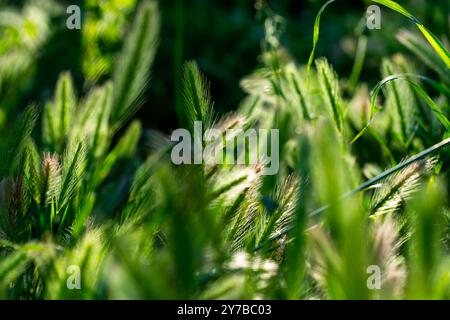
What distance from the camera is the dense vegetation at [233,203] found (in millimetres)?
501

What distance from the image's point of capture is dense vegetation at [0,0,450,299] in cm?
50

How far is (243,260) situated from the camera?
0.58 meters

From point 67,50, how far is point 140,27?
2.05ft

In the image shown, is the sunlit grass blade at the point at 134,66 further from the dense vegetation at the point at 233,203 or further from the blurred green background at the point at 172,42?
the blurred green background at the point at 172,42

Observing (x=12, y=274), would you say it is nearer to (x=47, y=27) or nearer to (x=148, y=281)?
(x=148, y=281)

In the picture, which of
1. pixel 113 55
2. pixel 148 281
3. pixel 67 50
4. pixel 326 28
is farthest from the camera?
pixel 326 28

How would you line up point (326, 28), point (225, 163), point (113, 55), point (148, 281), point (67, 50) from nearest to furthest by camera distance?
point (148, 281) < point (225, 163) < point (113, 55) < point (67, 50) < point (326, 28)

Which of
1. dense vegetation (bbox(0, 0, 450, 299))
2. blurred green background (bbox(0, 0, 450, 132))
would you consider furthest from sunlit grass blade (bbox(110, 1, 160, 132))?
blurred green background (bbox(0, 0, 450, 132))

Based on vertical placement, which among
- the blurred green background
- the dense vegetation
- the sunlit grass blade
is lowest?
the dense vegetation

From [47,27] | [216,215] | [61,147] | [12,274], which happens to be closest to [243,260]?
[216,215]

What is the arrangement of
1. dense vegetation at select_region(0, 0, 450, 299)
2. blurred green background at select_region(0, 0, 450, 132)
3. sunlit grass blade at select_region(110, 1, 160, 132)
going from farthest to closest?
blurred green background at select_region(0, 0, 450, 132) < sunlit grass blade at select_region(110, 1, 160, 132) < dense vegetation at select_region(0, 0, 450, 299)

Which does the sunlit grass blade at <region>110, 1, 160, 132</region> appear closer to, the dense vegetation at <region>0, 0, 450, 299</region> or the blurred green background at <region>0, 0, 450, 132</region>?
the dense vegetation at <region>0, 0, 450, 299</region>

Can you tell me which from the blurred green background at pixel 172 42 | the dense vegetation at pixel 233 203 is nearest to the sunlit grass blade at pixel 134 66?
the dense vegetation at pixel 233 203

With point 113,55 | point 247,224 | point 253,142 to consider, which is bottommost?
point 247,224
